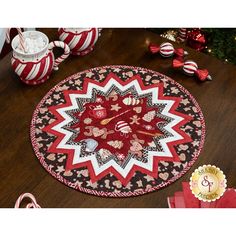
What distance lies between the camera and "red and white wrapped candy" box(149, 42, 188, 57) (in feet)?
4.64

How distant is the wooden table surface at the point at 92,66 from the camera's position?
1045mm

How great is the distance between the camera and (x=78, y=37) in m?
1.39

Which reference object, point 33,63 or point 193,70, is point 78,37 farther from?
point 193,70

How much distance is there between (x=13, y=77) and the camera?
1370 millimetres

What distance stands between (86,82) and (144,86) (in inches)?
7.5

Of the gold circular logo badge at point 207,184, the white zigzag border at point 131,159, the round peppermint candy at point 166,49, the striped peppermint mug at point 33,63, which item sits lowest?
the white zigzag border at point 131,159

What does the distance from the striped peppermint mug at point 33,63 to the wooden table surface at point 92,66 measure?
0.13 feet

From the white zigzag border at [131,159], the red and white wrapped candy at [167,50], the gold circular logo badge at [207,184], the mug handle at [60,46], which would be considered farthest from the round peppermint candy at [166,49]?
the gold circular logo badge at [207,184]

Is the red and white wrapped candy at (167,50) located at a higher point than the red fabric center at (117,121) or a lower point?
higher

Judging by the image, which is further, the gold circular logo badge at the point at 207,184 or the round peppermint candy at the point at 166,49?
the round peppermint candy at the point at 166,49

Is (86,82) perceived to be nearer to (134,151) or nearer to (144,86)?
(144,86)

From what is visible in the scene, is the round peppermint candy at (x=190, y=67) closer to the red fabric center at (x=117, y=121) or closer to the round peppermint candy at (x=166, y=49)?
the round peppermint candy at (x=166, y=49)

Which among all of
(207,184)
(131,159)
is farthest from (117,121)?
(207,184)
